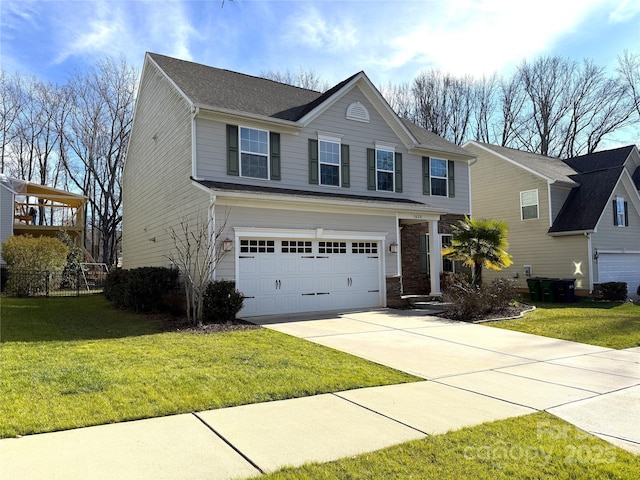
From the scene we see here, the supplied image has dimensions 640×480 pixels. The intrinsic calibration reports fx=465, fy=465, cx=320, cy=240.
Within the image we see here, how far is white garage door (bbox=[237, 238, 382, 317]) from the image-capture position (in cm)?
1261

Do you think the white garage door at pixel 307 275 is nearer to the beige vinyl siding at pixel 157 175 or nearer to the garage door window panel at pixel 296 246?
the garage door window panel at pixel 296 246

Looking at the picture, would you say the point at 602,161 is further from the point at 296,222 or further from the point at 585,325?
the point at 296,222

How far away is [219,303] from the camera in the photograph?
11.2 metres

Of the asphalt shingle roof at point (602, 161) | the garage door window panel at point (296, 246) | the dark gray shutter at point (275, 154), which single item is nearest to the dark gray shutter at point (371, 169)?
the dark gray shutter at point (275, 154)

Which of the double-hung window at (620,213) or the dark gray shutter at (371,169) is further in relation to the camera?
the double-hung window at (620,213)

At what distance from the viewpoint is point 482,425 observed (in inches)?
177

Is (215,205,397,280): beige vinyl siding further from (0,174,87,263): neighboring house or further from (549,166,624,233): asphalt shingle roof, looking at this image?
(0,174,87,263): neighboring house

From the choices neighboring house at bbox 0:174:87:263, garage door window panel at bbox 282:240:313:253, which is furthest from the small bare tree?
neighboring house at bbox 0:174:87:263

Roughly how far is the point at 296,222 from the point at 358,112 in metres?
5.31

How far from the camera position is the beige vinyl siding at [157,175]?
1385 cm

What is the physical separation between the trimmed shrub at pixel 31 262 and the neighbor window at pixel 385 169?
13033 millimetres

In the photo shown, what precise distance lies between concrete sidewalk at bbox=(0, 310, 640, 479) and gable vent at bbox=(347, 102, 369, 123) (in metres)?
9.84

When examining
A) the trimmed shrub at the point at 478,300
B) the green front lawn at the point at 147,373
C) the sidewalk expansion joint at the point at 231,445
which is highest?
the trimmed shrub at the point at 478,300

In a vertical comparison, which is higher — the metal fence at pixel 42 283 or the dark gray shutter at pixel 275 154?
the dark gray shutter at pixel 275 154
